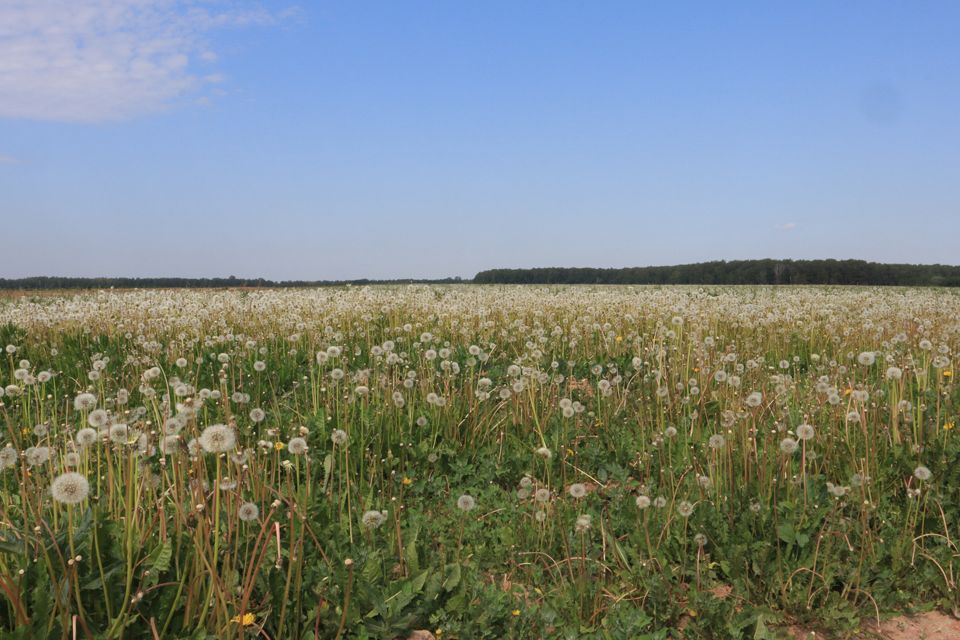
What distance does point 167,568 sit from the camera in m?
2.66

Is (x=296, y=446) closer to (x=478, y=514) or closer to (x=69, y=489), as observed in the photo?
(x=69, y=489)

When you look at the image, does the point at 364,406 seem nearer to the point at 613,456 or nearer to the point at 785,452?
the point at 613,456

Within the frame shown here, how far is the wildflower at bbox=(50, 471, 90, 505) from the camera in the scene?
226 centimetres

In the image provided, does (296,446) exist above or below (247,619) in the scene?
above

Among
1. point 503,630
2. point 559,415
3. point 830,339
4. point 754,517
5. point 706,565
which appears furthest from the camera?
point 830,339

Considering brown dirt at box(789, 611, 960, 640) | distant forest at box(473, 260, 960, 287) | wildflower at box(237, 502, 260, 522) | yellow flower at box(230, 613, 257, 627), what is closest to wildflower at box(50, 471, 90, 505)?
wildflower at box(237, 502, 260, 522)

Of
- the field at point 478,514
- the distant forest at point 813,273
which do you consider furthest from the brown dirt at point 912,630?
the distant forest at point 813,273

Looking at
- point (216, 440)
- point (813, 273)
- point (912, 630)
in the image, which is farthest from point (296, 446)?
point (813, 273)

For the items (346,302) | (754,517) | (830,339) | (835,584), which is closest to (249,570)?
(754,517)

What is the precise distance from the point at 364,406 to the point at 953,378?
18.5ft

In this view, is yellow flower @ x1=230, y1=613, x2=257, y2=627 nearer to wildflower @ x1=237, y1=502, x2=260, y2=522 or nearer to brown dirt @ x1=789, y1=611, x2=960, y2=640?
wildflower @ x1=237, y1=502, x2=260, y2=522

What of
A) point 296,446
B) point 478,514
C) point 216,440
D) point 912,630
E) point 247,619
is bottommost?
point 912,630

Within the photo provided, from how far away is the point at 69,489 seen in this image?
228cm

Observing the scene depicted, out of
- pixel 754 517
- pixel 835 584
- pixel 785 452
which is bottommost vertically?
pixel 835 584
